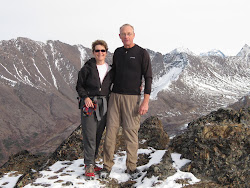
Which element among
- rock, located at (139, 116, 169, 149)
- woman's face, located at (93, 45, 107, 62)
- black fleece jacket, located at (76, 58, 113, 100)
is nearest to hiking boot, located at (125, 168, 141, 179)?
black fleece jacket, located at (76, 58, 113, 100)

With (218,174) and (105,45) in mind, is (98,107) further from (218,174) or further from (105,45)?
(218,174)

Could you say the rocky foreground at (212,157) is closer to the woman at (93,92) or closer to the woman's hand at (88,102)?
the woman at (93,92)

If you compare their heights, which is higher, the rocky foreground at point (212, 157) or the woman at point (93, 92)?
the woman at point (93, 92)

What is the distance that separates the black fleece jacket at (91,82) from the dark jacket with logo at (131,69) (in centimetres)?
34

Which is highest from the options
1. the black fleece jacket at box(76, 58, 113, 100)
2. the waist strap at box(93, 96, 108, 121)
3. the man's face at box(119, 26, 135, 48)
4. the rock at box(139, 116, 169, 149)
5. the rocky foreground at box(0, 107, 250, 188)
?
the man's face at box(119, 26, 135, 48)

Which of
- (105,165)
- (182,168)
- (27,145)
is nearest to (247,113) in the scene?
(182,168)

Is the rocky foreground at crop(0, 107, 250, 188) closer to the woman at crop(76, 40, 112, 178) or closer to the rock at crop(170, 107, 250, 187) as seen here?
the rock at crop(170, 107, 250, 187)

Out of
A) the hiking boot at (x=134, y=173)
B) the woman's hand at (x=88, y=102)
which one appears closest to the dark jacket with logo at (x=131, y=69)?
the woman's hand at (x=88, y=102)

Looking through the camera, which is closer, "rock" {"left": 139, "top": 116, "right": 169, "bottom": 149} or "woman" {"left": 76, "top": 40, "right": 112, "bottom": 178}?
"woman" {"left": 76, "top": 40, "right": 112, "bottom": 178}

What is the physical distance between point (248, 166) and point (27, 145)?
16257 centimetres

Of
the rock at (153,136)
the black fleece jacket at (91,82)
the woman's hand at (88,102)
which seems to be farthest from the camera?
the rock at (153,136)

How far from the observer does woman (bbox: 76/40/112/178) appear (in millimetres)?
6828

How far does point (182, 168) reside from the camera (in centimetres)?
675

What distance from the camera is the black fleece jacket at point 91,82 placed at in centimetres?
682
